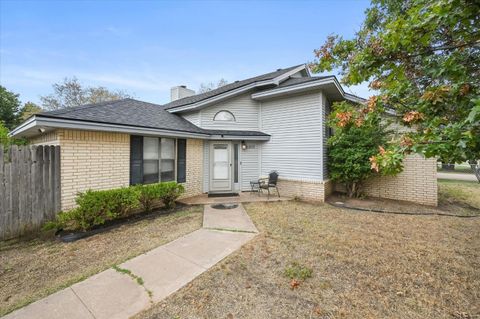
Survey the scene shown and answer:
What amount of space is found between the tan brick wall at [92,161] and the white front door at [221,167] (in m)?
3.74

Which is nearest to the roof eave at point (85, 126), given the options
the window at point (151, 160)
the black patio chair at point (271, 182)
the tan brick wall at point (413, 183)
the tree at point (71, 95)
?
the window at point (151, 160)

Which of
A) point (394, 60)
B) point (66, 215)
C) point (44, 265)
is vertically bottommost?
point (44, 265)

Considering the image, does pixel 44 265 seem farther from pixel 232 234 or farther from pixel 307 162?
pixel 307 162

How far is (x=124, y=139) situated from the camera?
625 centimetres

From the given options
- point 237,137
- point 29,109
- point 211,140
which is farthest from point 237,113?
point 29,109

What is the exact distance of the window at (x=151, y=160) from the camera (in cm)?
655

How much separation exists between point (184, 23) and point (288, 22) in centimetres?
648

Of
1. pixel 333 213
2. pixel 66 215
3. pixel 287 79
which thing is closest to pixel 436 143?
pixel 333 213

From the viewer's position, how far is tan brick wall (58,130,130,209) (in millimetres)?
5039

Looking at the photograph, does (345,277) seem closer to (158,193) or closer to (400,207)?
(158,193)

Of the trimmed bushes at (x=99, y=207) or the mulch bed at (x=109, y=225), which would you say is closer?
the mulch bed at (x=109, y=225)

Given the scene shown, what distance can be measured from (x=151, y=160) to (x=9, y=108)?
89.9ft

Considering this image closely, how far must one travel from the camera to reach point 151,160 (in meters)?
7.13

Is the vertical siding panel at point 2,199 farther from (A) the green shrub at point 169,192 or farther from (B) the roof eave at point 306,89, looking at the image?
(B) the roof eave at point 306,89
